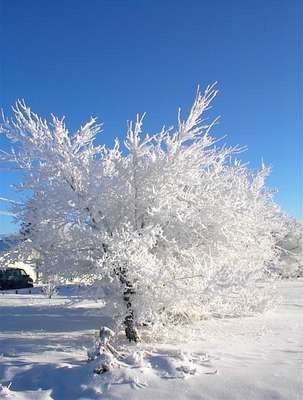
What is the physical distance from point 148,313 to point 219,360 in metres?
1.74

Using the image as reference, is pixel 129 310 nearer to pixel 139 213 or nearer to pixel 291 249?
pixel 139 213

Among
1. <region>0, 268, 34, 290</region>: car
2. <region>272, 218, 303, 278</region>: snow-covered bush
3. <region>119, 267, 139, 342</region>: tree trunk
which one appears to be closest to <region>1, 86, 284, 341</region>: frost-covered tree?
<region>119, 267, 139, 342</region>: tree trunk

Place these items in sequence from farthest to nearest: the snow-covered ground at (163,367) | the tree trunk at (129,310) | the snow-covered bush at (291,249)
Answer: the snow-covered bush at (291,249), the tree trunk at (129,310), the snow-covered ground at (163,367)

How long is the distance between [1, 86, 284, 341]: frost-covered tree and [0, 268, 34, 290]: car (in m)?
23.3

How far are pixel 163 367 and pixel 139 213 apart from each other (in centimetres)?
342

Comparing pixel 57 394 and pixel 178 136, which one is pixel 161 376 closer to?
pixel 57 394

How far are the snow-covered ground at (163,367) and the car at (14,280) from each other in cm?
2159

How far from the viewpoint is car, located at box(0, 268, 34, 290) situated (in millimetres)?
31719

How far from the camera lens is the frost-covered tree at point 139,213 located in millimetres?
8953

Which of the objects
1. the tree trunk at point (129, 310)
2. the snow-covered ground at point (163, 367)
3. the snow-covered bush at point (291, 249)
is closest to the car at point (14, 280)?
the snow-covered bush at point (291, 249)

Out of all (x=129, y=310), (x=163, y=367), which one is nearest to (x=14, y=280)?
(x=129, y=310)

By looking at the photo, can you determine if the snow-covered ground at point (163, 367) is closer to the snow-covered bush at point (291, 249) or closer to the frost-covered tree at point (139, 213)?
the frost-covered tree at point (139, 213)

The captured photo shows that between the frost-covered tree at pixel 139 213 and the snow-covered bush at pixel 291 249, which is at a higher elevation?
the snow-covered bush at pixel 291 249

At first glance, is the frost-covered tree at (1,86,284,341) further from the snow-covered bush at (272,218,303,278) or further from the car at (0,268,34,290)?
the snow-covered bush at (272,218,303,278)
